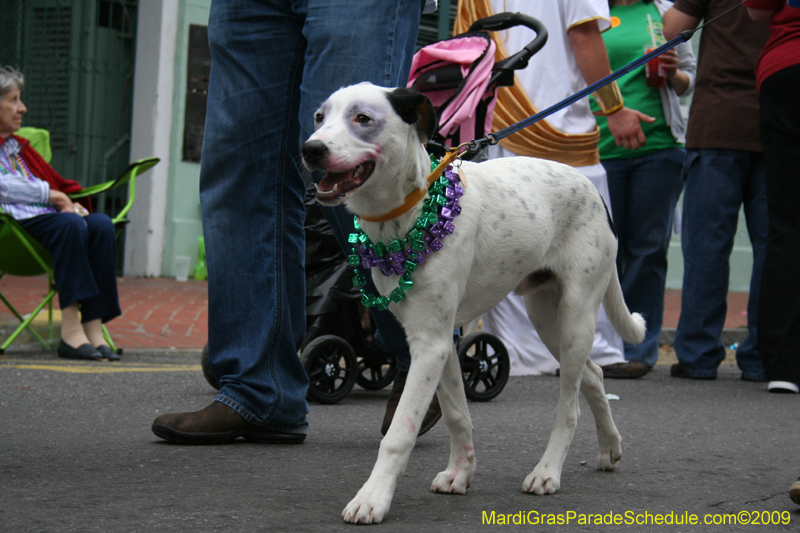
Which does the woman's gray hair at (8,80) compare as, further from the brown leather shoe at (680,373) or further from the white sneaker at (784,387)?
the white sneaker at (784,387)

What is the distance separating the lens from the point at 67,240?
5719 mm

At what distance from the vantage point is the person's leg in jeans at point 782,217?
3.35 m

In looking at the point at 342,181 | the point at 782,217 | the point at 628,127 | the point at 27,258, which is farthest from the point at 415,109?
the point at 27,258

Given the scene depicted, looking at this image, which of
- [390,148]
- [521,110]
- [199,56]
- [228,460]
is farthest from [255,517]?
[199,56]

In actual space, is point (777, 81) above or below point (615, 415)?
above

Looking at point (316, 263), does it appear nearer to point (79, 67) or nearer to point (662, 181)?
point (662, 181)

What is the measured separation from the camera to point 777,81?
3.43 meters

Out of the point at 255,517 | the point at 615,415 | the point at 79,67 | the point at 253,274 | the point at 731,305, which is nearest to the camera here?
the point at 255,517

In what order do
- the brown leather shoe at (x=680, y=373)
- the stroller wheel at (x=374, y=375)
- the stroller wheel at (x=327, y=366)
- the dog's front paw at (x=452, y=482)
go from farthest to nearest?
the brown leather shoe at (x=680, y=373)
the stroller wheel at (x=374, y=375)
the stroller wheel at (x=327, y=366)
the dog's front paw at (x=452, y=482)

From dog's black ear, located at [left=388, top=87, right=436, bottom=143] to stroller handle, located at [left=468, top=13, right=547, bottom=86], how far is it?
3.87 ft

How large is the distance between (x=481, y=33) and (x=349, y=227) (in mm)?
1686

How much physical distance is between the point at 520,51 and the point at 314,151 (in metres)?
1.61

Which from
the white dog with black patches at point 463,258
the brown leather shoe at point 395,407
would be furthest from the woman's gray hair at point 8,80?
the white dog with black patches at point 463,258

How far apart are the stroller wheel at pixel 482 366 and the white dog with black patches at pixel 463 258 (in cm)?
134
